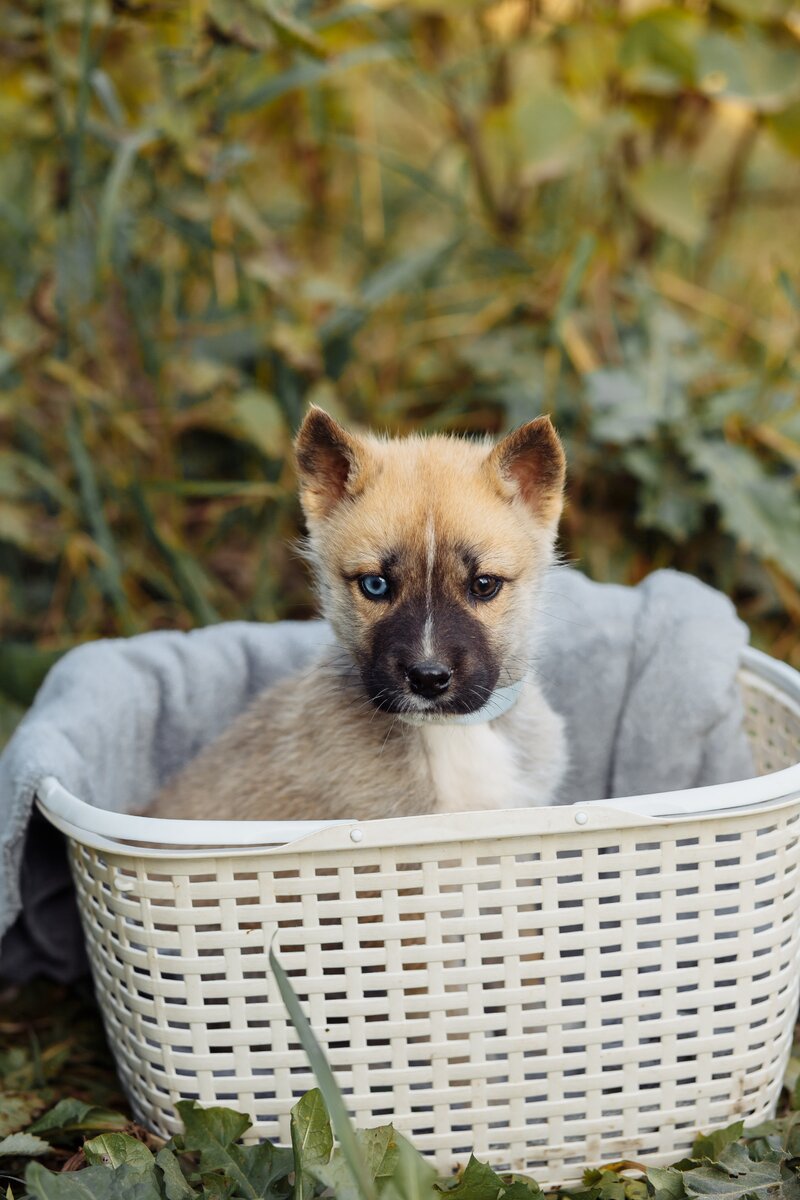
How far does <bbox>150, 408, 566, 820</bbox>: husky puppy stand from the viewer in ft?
7.75

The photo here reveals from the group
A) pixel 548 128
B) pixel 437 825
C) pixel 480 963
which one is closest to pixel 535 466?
pixel 437 825

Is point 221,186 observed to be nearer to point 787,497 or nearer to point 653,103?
point 653,103

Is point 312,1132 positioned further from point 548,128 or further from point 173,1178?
point 548,128

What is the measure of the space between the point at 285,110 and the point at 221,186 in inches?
42.1

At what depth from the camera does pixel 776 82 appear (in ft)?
13.4

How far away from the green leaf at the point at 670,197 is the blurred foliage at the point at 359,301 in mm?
13

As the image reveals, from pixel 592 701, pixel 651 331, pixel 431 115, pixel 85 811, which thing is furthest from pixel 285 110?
pixel 85 811

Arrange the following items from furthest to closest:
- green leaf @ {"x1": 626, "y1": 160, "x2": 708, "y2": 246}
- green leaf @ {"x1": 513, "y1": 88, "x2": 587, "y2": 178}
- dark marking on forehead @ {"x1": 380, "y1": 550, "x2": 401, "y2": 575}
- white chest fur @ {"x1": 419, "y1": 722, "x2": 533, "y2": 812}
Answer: green leaf @ {"x1": 626, "y1": 160, "x2": 708, "y2": 246}, green leaf @ {"x1": 513, "y1": 88, "x2": 587, "y2": 178}, white chest fur @ {"x1": 419, "y1": 722, "x2": 533, "y2": 812}, dark marking on forehead @ {"x1": 380, "y1": 550, "x2": 401, "y2": 575}

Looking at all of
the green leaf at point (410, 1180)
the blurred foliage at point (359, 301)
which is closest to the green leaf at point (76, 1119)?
the green leaf at point (410, 1180)

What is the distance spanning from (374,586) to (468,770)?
1.58ft

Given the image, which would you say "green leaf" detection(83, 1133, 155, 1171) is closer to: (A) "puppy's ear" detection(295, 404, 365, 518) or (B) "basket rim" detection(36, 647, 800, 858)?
(B) "basket rim" detection(36, 647, 800, 858)

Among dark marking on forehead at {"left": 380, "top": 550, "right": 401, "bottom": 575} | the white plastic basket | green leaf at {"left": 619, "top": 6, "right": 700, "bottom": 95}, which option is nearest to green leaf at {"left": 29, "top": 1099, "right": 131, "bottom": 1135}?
the white plastic basket

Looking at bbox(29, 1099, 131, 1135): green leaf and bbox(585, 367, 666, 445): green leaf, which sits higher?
bbox(585, 367, 666, 445): green leaf

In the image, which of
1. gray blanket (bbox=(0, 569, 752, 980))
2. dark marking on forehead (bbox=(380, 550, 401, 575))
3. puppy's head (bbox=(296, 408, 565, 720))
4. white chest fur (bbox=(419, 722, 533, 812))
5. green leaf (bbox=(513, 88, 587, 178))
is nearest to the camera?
→ puppy's head (bbox=(296, 408, 565, 720))
